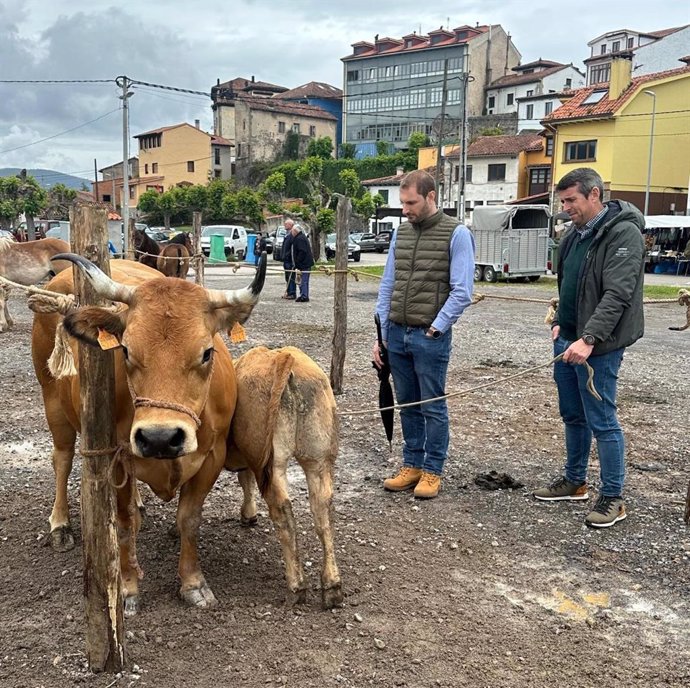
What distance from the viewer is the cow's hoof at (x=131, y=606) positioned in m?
3.52

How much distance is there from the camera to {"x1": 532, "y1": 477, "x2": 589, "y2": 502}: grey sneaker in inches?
199

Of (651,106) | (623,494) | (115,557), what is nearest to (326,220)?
(651,106)

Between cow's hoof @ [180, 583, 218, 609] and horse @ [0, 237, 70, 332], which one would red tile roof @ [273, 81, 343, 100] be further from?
cow's hoof @ [180, 583, 218, 609]

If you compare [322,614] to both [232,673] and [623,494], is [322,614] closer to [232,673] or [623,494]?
[232,673]

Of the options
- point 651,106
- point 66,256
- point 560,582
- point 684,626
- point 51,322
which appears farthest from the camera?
point 651,106

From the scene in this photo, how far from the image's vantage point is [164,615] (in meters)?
3.53

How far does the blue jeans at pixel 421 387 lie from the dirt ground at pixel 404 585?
0.32m

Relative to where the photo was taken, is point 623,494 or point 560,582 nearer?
point 560,582

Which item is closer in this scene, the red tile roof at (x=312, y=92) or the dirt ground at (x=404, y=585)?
the dirt ground at (x=404, y=585)

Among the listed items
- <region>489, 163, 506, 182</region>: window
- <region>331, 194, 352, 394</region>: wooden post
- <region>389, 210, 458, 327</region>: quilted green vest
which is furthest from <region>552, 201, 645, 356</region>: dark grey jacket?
<region>489, 163, 506, 182</region>: window

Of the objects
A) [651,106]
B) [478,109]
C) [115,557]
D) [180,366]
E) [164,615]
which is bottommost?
[164,615]

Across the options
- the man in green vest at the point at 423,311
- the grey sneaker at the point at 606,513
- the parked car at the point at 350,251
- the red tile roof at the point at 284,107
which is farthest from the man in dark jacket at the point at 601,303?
the red tile roof at the point at 284,107

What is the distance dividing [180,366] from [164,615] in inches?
52.2

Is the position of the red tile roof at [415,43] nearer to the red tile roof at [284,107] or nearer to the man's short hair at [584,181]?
the red tile roof at [284,107]
